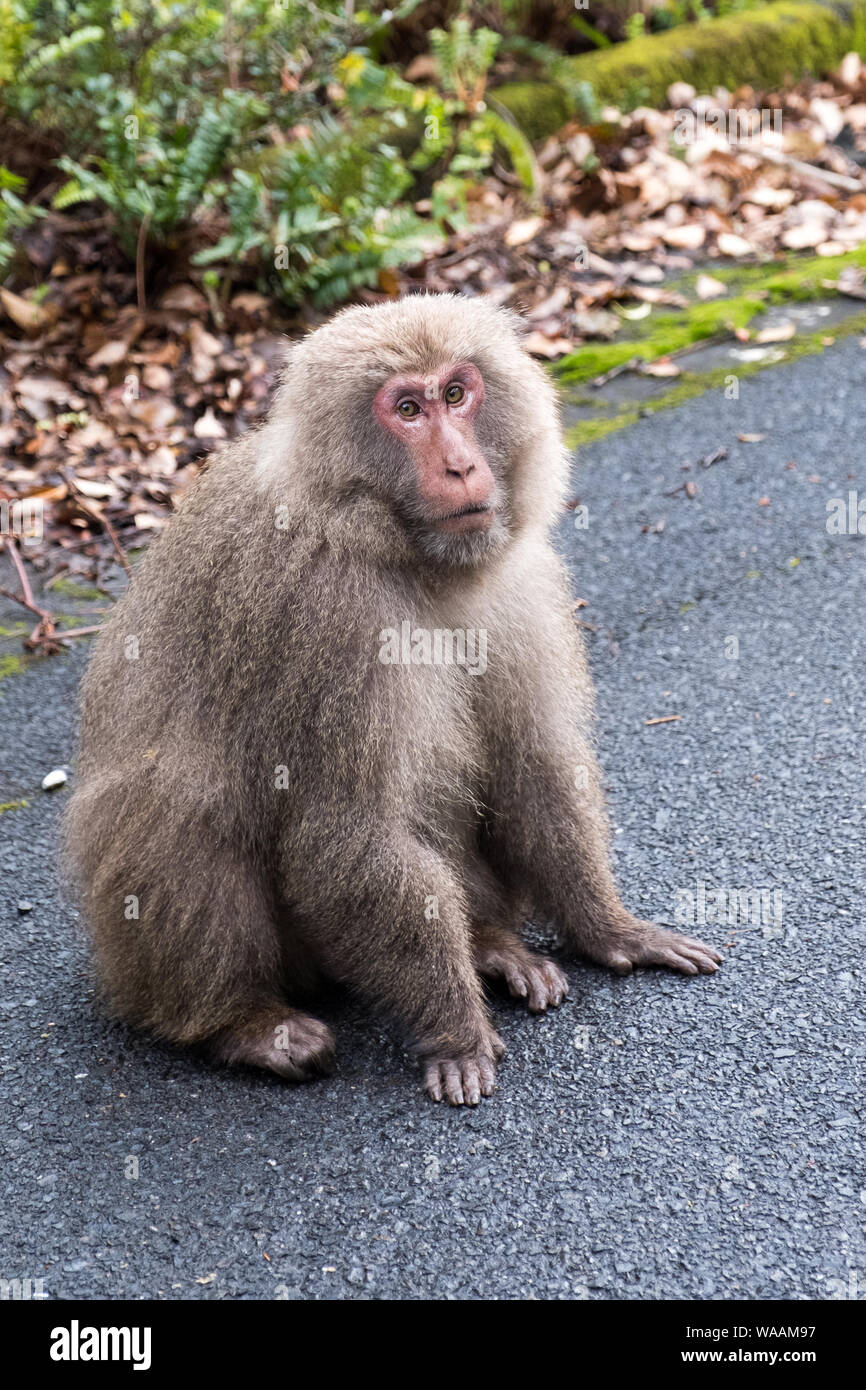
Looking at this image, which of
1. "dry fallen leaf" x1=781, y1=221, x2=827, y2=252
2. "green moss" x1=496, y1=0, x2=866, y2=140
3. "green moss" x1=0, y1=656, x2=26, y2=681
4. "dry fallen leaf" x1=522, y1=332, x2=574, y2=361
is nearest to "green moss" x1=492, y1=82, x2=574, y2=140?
"green moss" x1=496, y1=0, x2=866, y2=140

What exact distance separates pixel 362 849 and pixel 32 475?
13.2ft


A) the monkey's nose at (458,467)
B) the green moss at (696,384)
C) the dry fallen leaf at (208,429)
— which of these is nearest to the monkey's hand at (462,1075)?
the monkey's nose at (458,467)

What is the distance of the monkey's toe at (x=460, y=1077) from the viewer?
Answer: 3.28 metres

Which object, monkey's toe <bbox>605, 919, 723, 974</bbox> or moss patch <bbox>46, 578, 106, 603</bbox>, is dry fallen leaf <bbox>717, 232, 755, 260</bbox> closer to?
moss patch <bbox>46, 578, 106, 603</bbox>

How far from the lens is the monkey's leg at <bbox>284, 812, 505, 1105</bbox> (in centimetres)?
325

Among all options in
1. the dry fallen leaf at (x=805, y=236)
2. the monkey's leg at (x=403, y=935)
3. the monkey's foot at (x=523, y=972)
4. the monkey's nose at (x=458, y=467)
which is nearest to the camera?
Answer: the monkey's nose at (x=458, y=467)

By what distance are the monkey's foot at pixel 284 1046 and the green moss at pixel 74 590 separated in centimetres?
293

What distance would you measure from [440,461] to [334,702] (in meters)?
0.60

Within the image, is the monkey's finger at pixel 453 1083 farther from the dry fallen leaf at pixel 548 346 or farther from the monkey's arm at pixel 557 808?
the dry fallen leaf at pixel 548 346

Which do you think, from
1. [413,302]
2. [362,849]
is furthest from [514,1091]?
[413,302]

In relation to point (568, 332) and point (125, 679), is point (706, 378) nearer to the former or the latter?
point (568, 332)

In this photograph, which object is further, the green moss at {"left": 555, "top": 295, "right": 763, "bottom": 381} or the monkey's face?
the green moss at {"left": 555, "top": 295, "right": 763, "bottom": 381}

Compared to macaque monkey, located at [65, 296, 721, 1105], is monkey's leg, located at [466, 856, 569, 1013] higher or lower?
lower

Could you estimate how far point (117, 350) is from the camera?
7.18 meters
